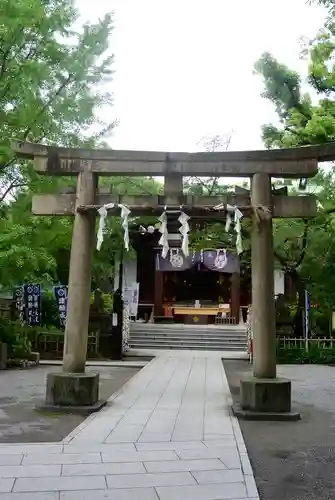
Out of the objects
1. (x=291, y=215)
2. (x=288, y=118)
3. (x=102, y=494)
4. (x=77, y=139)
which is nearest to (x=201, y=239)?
(x=288, y=118)

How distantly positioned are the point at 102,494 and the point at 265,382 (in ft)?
16.0

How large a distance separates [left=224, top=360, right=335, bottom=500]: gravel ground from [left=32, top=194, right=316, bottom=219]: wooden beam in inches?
151

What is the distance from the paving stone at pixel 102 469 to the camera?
5379mm

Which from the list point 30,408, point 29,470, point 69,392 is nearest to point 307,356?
point 69,392

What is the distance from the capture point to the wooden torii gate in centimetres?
937

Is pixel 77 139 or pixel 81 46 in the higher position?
pixel 81 46

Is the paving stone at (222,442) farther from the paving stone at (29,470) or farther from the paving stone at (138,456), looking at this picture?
the paving stone at (29,470)

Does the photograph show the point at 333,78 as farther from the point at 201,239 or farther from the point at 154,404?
the point at 201,239

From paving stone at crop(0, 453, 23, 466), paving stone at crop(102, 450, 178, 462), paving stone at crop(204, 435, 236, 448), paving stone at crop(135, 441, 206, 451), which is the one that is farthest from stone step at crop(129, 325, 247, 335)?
paving stone at crop(0, 453, 23, 466)

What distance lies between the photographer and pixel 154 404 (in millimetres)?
9984

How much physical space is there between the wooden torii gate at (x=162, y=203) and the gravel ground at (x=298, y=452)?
47.1 inches

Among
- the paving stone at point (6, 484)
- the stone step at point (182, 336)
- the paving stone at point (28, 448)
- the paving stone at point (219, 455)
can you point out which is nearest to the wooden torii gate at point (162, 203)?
the paving stone at point (28, 448)

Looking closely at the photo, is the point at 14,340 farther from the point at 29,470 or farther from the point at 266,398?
the point at 29,470

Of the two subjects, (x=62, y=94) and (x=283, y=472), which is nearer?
(x=283, y=472)
